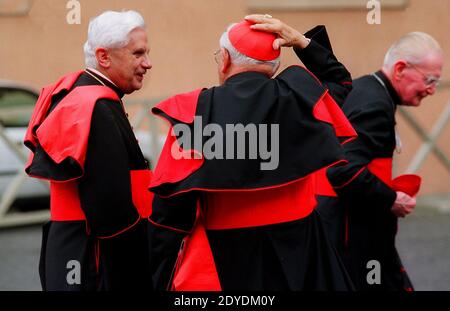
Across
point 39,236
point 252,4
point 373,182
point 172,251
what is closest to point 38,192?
point 39,236

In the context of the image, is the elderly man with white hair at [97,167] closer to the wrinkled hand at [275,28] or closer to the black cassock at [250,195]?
the black cassock at [250,195]

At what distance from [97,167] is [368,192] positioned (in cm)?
150

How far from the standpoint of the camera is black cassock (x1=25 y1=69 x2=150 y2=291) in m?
3.95

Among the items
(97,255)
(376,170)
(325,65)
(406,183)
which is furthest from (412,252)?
(97,255)

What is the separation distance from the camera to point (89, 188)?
156 inches

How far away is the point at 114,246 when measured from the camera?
404cm

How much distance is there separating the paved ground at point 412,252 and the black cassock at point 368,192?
2301 millimetres

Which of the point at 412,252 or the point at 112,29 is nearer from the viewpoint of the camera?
the point at 112,29

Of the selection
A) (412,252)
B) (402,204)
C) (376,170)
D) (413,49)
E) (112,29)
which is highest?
(112,29)

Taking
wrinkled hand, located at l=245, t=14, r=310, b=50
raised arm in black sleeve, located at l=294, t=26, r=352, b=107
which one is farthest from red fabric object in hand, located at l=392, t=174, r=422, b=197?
wrinkled hand, located at l=245, t=14, r=310, b=50

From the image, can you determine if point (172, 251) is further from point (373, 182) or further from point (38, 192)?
point (38, 192)

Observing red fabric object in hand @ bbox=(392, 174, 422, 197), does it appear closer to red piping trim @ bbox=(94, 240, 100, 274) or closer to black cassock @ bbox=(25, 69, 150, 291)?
black cassock @ bbox=(25, 69, 150, 291)

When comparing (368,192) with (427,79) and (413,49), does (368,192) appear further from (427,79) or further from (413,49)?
(413,49)

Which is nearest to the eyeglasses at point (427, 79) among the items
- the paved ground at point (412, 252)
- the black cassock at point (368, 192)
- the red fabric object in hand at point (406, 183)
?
the black cassock at point (368, 192)
